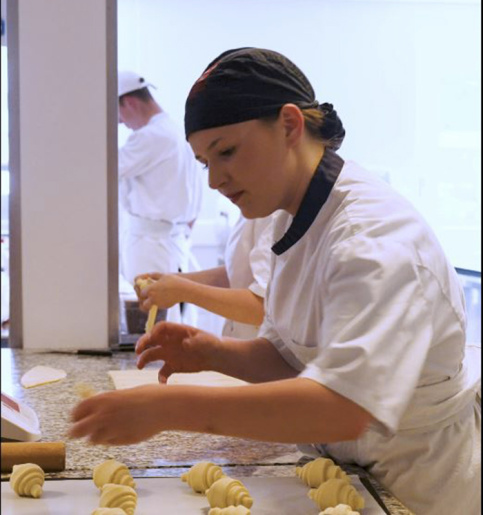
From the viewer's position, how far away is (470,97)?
427 cm

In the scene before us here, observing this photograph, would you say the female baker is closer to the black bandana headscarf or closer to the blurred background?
the black bandana headscarf

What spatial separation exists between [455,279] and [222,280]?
4.29 feet

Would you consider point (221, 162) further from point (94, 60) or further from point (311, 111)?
point (94, 60)

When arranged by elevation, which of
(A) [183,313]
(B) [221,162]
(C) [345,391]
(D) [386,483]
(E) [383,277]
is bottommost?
(A) [183,313]

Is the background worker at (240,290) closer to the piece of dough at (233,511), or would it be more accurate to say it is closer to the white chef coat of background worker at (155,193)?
the white chef coat of background worker at (155,193)

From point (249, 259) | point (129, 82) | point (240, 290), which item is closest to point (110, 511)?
point (240, 290)

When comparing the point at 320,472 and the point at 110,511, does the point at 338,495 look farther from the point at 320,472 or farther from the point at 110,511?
the point at 110,511

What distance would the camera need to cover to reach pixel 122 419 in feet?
3.24

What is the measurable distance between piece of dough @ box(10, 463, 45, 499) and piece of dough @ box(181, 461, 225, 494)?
0.21 meters

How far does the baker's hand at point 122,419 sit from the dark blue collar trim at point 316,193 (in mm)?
353

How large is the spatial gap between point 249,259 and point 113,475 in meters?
1.03

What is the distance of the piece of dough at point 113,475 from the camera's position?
1.18 metres

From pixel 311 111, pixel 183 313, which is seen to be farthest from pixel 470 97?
pixel 311 111

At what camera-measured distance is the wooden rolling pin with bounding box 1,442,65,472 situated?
128 centimetres
